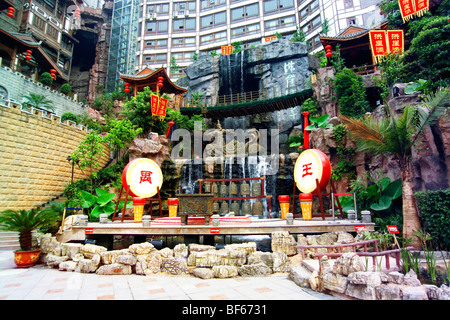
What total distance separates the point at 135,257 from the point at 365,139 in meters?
8.07

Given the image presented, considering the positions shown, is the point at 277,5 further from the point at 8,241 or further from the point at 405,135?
the point at 8,241

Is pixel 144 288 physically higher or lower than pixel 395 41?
lower

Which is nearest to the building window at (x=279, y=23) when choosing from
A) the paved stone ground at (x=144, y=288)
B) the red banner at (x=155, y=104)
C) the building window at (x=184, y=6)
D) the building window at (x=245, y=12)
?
the building window at (x=245, y=12)

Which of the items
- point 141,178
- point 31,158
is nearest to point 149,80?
point 31,158

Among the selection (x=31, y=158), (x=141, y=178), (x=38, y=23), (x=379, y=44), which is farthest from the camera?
(x=38, y=23)

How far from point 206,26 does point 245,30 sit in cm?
734

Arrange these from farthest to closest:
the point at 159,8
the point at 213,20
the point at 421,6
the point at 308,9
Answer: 1. the point at 159,8
2. the point at 213,20
3. the point at 308,9
4. the point at 421,6

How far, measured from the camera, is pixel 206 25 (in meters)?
43.9

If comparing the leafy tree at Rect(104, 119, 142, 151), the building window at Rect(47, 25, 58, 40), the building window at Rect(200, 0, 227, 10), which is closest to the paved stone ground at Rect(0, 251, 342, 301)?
the leafy tree at Rect(104, 119, 142, 151)

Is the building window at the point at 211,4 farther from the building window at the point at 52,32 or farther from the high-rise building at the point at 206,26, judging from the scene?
the building window at the point at 52,32
